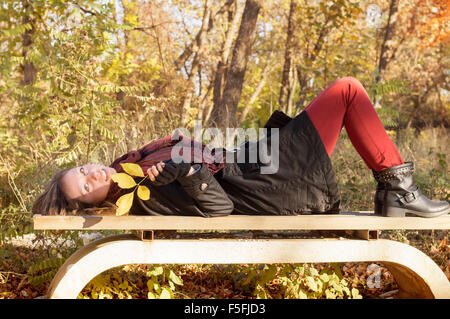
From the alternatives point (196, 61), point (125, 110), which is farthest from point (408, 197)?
point (196, 61)

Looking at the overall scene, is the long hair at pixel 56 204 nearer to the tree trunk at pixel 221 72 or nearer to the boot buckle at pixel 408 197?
the boot buckle at pixel 408 197

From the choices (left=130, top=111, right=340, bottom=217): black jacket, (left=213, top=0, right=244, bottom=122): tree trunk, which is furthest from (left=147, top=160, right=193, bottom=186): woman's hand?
(left=213, top=0, right=244, bottom=122): tree trunk

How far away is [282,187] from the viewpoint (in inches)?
110

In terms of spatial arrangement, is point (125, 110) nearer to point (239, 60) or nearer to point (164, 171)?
point (239, 60)

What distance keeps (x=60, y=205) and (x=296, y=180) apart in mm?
1441

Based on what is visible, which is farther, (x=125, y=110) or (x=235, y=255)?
(x=125, y=110)

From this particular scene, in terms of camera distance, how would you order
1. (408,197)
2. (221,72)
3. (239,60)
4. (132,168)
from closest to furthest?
(132,168) → (408,197) → (239,60) → (221,72)

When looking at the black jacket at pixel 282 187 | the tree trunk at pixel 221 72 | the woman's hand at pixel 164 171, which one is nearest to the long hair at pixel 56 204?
the black jacket at pixel 282 187

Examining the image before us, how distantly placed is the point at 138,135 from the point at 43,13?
198cm

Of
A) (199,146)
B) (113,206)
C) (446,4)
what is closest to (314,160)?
(199,146)

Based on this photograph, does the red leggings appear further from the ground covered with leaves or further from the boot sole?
the ground covered with leaves

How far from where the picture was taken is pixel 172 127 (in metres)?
6.33

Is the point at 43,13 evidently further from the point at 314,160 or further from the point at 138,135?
the point at 314,160

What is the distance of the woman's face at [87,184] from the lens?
8.92ft
